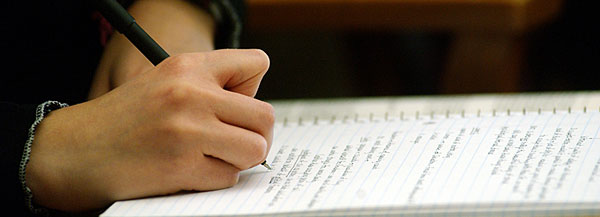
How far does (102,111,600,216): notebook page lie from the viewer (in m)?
0.33

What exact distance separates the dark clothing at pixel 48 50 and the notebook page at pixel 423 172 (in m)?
0.24

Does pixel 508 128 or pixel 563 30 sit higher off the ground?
pixel 508 128

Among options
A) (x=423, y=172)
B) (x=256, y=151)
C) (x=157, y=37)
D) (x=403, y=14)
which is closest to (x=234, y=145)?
(x=256, y=151)

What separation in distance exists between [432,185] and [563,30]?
122 centimetres

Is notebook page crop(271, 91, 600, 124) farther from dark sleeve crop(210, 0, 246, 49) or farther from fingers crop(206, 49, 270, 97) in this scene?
fingers crop(206, 49, 270, 97)

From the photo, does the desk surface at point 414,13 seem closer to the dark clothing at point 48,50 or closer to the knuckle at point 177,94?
the dark clothing at point 48,50

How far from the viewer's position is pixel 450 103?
25.8 inches

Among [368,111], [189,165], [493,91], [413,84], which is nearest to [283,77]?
[413,84]

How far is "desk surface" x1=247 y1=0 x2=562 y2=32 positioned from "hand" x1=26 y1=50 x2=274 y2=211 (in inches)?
27.3

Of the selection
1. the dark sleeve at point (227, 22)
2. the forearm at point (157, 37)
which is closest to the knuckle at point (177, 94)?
the forearm at point (157, 37)

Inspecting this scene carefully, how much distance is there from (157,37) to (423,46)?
1.06 meters

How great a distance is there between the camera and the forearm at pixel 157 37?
53cm

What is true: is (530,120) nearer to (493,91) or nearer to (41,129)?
(41,129)

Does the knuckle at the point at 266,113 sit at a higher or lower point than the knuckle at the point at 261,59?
lower
